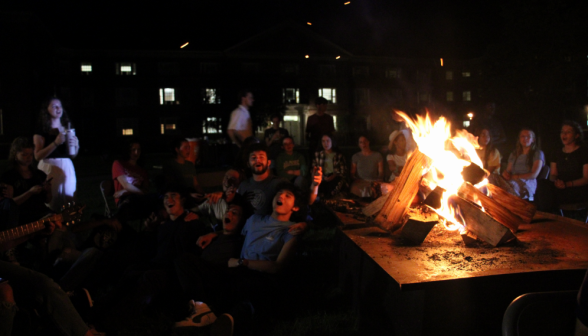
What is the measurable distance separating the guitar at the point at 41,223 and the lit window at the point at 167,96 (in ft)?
103

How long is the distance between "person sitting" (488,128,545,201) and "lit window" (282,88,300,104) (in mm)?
29068

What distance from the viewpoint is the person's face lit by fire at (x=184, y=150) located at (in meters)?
5.90

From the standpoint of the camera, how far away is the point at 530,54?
23.1 meters

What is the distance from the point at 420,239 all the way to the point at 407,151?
14.9 ft

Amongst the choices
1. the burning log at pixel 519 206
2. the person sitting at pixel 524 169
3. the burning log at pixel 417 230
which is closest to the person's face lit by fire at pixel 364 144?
the person sitting at pixel 524 169

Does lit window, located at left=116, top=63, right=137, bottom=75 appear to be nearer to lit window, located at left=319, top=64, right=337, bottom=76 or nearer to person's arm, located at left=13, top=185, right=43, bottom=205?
lit window, located at left=319, top=64, right=337, bottom=76

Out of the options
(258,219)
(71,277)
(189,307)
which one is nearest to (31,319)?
(71,277)

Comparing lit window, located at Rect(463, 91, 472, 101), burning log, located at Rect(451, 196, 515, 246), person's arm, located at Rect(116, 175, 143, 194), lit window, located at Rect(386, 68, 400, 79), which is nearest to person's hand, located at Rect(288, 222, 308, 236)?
burning log, located at Rect(451, 196, 515, 246)

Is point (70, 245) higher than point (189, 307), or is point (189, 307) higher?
point (70, 245)

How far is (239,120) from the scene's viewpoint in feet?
19.9

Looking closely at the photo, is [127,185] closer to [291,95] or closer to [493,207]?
[493,207]

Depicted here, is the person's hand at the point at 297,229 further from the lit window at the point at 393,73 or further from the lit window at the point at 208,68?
the lit window at the point at 393,73

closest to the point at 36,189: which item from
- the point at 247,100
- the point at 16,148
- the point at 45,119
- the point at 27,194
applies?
the point at 27,194

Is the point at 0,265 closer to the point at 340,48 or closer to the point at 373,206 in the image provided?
the point at 373,206
